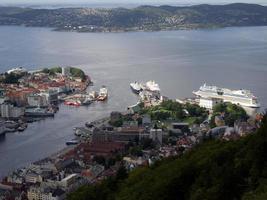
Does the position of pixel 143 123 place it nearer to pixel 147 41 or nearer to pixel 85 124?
pixel 85 124

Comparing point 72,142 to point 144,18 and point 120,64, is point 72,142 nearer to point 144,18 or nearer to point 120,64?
point 120,64

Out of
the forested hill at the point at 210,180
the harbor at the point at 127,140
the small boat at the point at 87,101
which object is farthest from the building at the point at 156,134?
the forested hill at the point at 210,180

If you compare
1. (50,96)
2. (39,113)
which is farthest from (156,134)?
(50,96)

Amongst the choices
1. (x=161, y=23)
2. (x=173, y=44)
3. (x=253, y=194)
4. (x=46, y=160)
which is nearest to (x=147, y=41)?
(x=173, y=44)

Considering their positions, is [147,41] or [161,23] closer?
[147,41]

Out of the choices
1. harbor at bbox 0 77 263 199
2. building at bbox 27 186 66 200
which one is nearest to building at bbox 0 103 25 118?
harbor at bbox 0 77 263 199

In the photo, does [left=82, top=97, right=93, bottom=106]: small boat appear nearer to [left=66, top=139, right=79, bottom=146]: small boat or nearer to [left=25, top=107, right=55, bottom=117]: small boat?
[left=25, top=107, right=55, bottom=117]: small boat

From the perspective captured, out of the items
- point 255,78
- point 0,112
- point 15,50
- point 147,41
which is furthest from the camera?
point 147,41
